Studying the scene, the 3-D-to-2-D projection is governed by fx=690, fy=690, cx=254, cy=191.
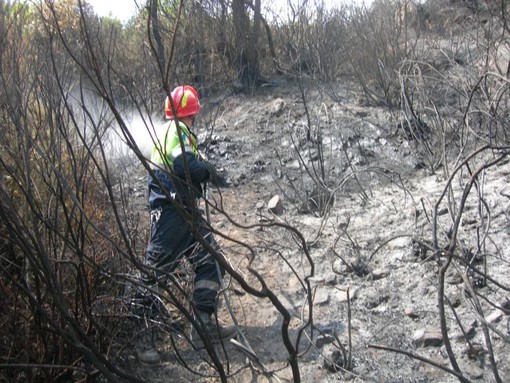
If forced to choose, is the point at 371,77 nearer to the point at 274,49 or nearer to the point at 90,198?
the point at 274,49

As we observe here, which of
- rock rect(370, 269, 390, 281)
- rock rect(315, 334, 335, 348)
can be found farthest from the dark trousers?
rock rect(370, 269, 390, 281)

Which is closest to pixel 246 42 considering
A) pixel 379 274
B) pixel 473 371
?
pixel 379 274

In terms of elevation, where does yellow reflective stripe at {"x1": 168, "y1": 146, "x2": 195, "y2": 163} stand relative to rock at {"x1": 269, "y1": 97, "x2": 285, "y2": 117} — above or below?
above

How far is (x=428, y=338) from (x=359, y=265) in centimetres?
119

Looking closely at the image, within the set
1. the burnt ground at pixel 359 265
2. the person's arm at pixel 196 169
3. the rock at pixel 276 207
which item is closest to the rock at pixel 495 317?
the burnt ground at pixel 359 265

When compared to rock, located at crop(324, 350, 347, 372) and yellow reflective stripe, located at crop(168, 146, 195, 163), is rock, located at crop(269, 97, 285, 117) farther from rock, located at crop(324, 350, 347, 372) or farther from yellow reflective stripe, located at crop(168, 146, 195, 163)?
rock, located at crop(324, 350, 347, 372)

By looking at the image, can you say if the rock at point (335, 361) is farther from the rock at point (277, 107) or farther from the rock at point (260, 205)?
the rock at point (277, 107)

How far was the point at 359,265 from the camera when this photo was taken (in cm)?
509

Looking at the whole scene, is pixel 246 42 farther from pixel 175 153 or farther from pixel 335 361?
pixel 335 361

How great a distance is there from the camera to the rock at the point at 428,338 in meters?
3.93

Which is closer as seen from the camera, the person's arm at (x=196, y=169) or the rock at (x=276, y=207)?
the person's arm at (x=196, y=169)

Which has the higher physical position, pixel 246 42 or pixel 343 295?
pixel 246 42

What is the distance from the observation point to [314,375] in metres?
3.91

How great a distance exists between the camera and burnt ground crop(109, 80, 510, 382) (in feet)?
12.6
